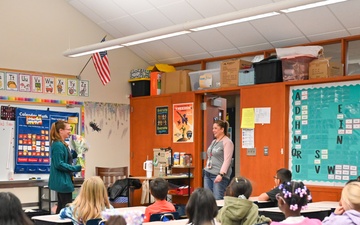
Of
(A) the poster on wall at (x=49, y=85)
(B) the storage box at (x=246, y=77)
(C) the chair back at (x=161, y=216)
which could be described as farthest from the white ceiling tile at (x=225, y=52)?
(C) the chair back at (x=161, y=216)

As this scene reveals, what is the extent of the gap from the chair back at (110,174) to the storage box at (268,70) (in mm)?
3156

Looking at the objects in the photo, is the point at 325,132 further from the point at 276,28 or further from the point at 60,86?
the point at 60,86

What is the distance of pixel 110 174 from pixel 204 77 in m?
2.43

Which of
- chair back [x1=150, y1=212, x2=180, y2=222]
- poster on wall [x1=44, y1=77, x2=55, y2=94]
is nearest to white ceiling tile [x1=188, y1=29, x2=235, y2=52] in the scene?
poster on wall [x1=44, y1=77, x2=55, y2=94]

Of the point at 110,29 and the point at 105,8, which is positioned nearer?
the point at 105,8

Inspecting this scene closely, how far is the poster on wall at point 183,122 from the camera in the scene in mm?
9273

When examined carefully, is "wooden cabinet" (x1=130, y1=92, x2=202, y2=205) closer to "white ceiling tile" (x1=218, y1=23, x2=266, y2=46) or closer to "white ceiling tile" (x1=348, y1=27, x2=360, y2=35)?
"white ceiling tile" (x1=218, y1=23, x2=266, y2=46)

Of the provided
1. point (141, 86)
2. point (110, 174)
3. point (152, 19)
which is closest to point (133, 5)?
point (152, 19)

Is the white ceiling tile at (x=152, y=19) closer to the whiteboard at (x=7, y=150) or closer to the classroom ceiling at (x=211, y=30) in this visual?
the classroom ceiling at (x=211, y=30)

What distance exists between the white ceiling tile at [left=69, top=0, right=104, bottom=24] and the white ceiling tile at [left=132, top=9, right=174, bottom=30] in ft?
3.12

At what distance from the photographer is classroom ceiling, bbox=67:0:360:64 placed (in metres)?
7.26

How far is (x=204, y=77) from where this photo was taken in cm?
907

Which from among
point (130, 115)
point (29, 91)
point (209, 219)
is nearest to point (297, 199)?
point (209, 219)

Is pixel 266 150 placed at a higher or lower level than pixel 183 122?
lower
